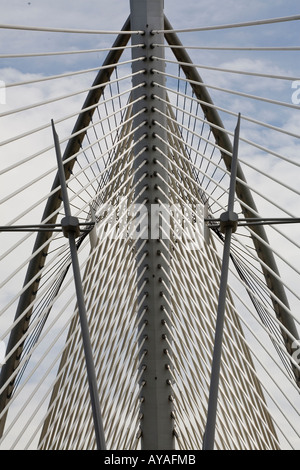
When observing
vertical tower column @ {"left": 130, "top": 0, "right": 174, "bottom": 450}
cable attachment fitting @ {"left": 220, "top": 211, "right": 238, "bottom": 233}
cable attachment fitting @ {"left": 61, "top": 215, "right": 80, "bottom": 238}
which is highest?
vertical tower column @ {"left": 130, "top": 0, "right": 174, "bottom": 450}

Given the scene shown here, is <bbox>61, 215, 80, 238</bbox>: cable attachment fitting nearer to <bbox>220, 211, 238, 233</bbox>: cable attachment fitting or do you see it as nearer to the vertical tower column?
<bbox>220, 211, 238, 233</bbox>: cable attachment fitting

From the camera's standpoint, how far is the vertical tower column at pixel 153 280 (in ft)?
41.8

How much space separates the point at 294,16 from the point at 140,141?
3.42 metres

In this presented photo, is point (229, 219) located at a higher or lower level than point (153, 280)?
lower

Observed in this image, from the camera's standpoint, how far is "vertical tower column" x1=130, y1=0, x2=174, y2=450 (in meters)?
12.8

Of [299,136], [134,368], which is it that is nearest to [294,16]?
[299,136]

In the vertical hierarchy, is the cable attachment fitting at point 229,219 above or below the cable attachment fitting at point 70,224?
above

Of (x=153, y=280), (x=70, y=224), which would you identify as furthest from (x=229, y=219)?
(x=153, y=280)

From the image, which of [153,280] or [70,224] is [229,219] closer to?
[70,224]

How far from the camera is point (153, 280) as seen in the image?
1287cm

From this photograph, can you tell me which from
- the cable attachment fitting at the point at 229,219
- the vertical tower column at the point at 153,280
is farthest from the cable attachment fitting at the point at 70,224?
the vertical tower column at the point at 153,280

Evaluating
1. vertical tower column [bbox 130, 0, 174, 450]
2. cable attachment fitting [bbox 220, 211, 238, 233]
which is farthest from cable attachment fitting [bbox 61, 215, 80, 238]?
vertical tower column [bbox 130, 0, 174, 450]

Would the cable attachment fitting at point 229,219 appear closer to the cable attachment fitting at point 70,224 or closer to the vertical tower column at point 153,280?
the cable attachment fitting at point 70,224

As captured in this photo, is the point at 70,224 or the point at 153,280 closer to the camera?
the point at 70,224
